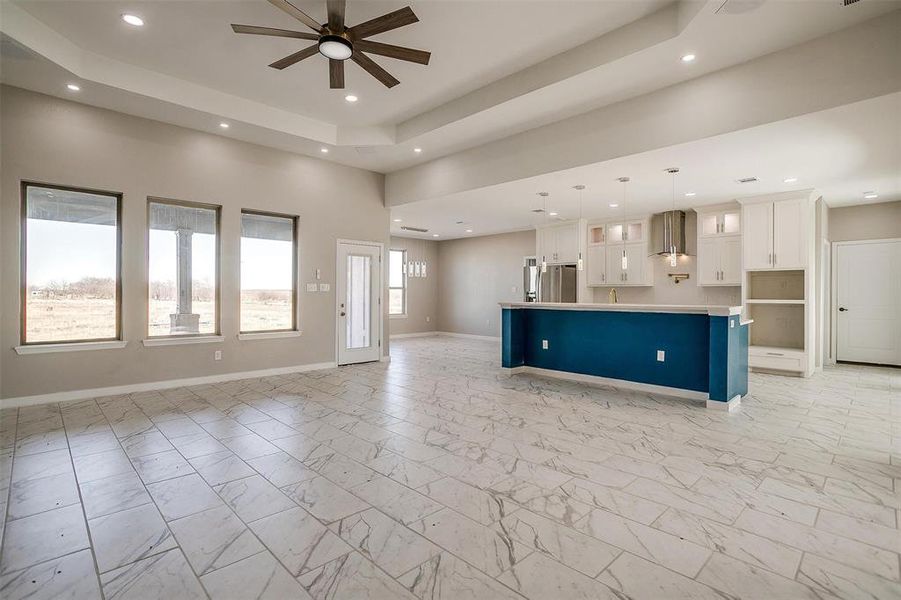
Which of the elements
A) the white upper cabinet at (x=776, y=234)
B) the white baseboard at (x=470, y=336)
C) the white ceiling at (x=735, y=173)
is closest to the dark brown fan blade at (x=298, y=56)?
the white ceiling at (x=735, y=173)

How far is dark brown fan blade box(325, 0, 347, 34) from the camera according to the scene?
3125mm

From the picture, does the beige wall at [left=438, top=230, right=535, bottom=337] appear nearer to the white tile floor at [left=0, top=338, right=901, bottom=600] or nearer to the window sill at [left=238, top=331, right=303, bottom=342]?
the window sill at [left=238, top=331, right=303, bottom=342]

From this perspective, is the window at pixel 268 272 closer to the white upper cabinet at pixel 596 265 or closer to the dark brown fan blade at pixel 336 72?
the dark brown fan blade at pixel 336 72

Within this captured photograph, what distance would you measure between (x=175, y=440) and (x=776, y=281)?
345 inches

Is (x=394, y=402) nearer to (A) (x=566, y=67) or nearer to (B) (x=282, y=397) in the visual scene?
(B) (x=282, y=397)

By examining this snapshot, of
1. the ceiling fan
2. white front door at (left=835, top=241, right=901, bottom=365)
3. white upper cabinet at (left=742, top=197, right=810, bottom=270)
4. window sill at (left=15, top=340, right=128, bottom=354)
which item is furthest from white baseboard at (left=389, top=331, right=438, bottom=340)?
white front door at (left=835, top=241, right=901, bottom=365)

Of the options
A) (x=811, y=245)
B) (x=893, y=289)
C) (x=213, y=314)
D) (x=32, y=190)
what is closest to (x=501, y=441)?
(x=213, y=314)

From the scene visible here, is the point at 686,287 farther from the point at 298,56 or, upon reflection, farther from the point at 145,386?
the point at 145,386

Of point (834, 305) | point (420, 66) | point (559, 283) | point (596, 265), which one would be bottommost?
point (834, 305)

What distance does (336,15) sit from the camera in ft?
10.6

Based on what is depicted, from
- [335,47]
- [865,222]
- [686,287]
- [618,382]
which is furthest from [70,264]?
[865,222]

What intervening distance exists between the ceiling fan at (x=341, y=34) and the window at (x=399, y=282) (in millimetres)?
8324

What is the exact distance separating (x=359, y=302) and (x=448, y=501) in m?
5.39

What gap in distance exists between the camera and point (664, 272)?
8.36m
